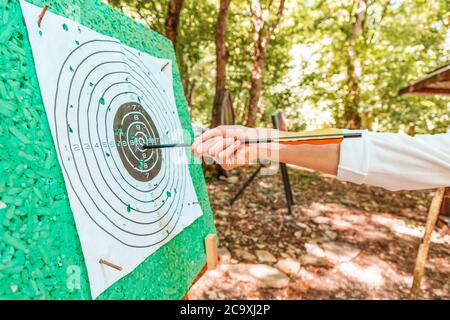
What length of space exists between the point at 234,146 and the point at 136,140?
13.0 inches

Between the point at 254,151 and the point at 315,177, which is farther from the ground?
the point at 254,151

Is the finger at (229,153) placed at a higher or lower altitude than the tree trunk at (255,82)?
lower

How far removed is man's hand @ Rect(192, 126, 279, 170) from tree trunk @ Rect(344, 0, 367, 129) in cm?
562

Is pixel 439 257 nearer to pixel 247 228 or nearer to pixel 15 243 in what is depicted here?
pixel 247 228

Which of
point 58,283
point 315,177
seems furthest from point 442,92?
point 58,283

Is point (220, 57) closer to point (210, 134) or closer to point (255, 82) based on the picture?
point (255, 82)

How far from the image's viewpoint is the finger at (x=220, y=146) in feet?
2.55

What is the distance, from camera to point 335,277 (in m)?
2.06

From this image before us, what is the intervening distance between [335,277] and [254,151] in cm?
169

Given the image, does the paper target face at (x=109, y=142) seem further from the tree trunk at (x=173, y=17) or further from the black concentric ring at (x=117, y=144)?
the tree trunk at (x=173, y=17)

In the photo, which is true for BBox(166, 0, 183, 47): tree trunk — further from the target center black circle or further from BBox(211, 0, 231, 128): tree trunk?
the target center black circle

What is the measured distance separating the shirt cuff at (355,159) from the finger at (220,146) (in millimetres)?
283

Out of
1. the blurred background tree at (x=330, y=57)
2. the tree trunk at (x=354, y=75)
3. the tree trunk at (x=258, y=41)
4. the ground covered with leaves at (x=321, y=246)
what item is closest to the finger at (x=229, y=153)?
the ground covered with leaves at (x=321, y=246)

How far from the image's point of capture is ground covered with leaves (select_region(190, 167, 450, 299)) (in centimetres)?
195
